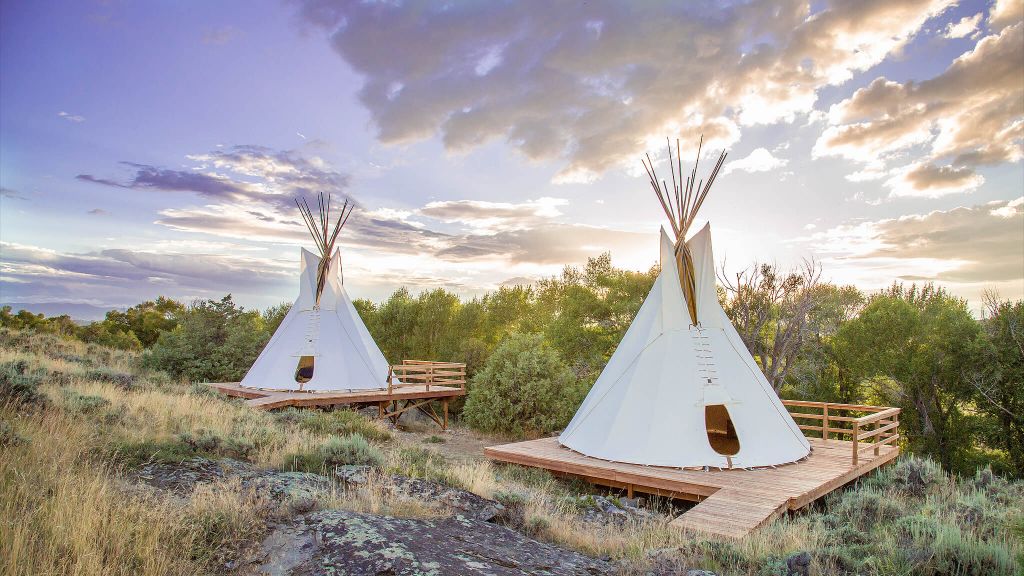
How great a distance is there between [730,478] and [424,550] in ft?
19.4

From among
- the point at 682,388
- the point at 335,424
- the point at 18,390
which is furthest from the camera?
the point at 335,424

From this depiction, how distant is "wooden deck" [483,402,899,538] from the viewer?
6.43 m

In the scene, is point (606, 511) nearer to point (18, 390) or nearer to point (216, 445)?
point (216, 445)

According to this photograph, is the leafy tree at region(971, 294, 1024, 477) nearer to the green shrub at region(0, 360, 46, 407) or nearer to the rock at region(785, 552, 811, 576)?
the rock at region(785, 552, 811, 576)

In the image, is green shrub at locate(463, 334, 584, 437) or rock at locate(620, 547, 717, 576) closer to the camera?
rock at locate(620, 547, 717, 576)

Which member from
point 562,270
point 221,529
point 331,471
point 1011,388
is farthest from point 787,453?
point 562,270

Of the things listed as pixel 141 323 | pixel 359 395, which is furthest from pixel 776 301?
pixel 141 323

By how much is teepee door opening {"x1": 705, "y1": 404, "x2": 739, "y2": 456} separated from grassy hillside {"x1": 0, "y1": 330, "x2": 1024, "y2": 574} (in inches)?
91.0

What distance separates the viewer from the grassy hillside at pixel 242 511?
3.37 metres

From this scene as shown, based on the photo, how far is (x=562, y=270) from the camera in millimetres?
30250

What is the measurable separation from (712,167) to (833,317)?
14.5m

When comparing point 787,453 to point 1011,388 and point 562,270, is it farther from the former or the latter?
point 562,270

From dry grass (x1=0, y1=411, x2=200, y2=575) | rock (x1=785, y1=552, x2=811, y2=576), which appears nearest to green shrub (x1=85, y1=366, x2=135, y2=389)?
dry grass (x1=0, y1=411, x2=200, y2=575)

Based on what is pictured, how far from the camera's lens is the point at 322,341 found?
1645 centimetres
